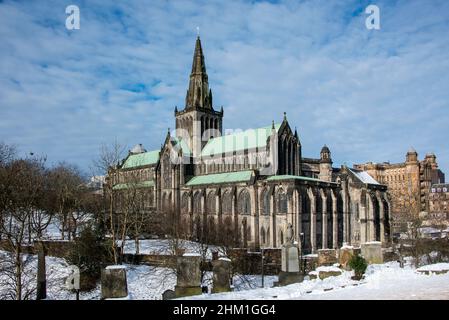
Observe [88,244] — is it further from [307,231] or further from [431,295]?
[307,231]

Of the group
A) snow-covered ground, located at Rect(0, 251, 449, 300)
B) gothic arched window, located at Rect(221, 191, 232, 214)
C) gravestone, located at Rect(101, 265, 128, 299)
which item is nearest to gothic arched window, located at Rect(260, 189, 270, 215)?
gothic arched window, located at Rect(221, 191, 232, 214)

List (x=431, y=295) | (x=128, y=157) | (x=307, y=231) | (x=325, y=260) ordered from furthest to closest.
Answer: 1. (x=128, y=157)
2. (x=307, y=231)
3. (x=325, y=260)
4. (x=431, y=295)

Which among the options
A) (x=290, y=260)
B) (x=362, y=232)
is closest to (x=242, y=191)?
(x=362, y=232)

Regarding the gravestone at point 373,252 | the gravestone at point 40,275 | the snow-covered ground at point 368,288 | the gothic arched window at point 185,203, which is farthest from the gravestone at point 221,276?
the gothic arched window at point 185,203

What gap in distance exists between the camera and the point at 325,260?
29.1 meters

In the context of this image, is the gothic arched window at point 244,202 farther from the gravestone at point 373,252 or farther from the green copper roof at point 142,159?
the gravestone at point 373,252

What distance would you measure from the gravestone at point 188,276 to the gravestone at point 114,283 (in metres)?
1.94

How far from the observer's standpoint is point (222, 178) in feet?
206

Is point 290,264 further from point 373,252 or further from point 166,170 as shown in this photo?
point 166,170

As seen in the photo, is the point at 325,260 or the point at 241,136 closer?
the point at 325,260

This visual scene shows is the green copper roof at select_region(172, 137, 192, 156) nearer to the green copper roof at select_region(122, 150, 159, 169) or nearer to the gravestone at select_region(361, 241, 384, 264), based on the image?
the green copper roof at select_region(122, 150, 159, 169)

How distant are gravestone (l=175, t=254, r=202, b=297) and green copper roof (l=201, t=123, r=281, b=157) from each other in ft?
156
